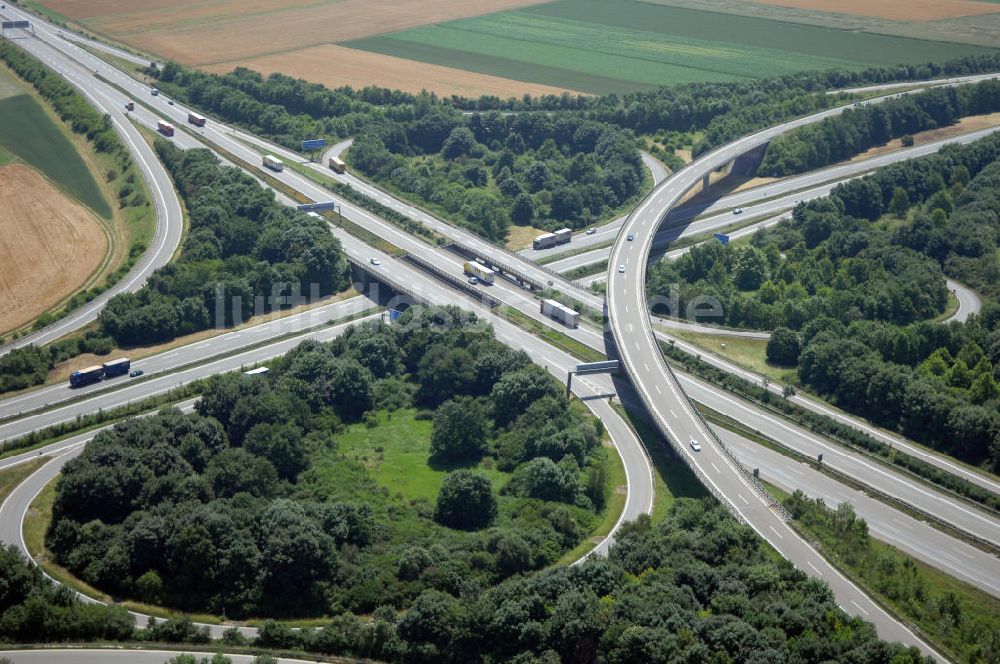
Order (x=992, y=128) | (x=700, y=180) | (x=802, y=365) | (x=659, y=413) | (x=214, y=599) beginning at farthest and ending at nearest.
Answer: (x=992, y=128), (x=700, y=180), (x=802, y=365), (x=659, y=413), (x=214, y=599)

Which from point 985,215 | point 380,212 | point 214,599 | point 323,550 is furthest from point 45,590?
point 985,215

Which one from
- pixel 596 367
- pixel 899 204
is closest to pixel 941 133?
pixel 899 204

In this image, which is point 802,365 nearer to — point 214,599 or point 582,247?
point 582,247

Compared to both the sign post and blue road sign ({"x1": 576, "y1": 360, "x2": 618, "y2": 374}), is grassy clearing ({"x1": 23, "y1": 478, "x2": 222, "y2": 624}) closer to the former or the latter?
blue road sign ({"x1": 576, "y1": 360, "x2": 618, "y2": 374})

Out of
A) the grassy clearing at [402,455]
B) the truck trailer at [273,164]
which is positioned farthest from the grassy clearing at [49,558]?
the truck trailer at [273,164]

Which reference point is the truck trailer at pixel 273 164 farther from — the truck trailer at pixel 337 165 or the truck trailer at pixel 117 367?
the truck trailer at pixel 117 367
